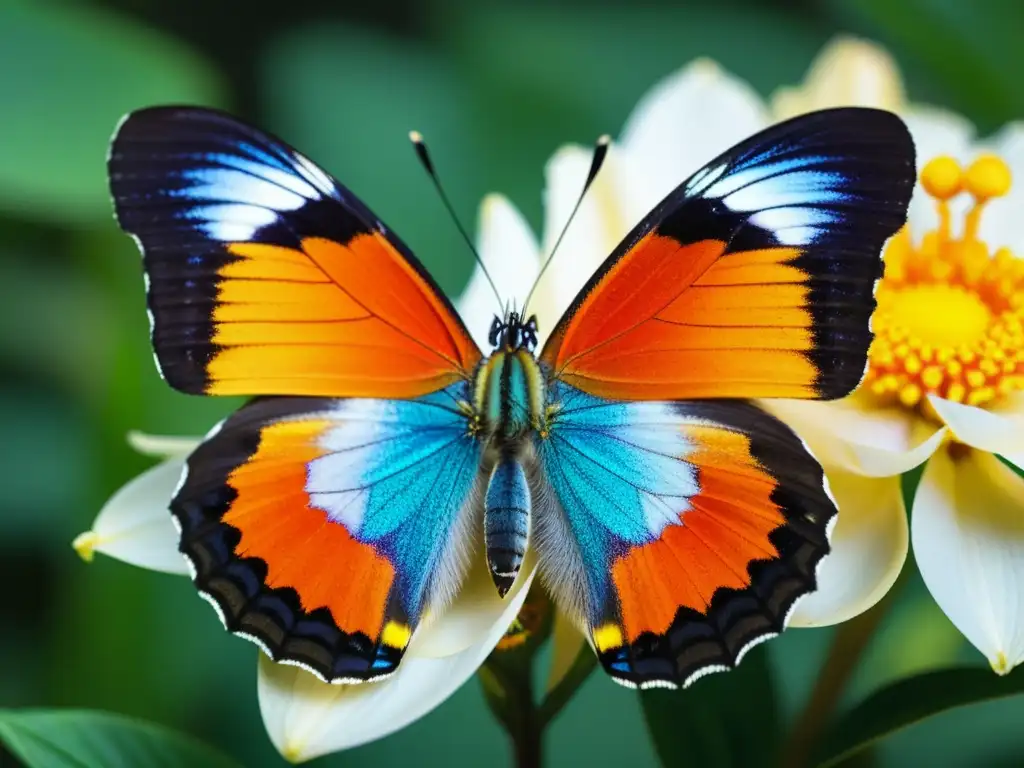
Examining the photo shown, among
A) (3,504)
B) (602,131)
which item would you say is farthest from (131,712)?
(602,131)

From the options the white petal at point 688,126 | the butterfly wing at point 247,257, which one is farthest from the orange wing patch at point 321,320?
the white petal at point 688,126

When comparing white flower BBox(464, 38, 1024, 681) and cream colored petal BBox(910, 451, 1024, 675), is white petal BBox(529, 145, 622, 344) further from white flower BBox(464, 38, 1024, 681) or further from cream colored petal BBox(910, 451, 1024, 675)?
cream colored petal BBox(910, 451, 1024, 675)

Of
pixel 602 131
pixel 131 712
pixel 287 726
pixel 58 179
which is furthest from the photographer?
pixel 602 131

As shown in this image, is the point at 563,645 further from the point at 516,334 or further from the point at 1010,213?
the point at 1010,213

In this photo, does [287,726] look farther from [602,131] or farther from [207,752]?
[602,131]

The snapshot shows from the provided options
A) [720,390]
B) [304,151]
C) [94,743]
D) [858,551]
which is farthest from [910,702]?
[304,151]

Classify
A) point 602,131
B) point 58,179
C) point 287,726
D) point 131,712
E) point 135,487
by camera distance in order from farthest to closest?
point 602,131, point 58,179, point 131,712, point 135,487, point 287,726
